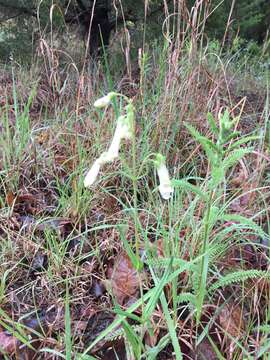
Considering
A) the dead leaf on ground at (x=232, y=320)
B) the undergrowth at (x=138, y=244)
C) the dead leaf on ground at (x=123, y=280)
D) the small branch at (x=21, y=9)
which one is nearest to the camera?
the undergrowth at (x=138, y=244)

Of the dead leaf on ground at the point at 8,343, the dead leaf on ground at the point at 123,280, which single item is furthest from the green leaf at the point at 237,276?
the dead leaf on ground at the point at 8,343

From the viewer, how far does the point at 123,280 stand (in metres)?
1.49

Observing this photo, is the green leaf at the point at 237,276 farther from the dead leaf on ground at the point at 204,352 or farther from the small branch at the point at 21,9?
the small branch at the point at 21,9

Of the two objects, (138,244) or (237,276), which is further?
(237,276)

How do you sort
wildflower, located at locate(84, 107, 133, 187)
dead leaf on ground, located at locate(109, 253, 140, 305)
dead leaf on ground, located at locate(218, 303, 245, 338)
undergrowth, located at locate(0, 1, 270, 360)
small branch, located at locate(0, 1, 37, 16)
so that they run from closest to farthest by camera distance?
wildflower, located at locate(84, 107, 133, 187)
undergrowth, located at locate(0, 1, 270, 360)
dead leaf on ground, located at locate(218, 303, 245, 338)
dead leaf on ground, located at locate(109, 253, 140, 305)
small branch, located at locate(0, 1, 37, 16)

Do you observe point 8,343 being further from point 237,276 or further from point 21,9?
point 21,9

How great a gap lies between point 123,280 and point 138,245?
14.3 inches

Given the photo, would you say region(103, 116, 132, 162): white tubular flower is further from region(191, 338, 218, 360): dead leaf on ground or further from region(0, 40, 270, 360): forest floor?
region(191, 338, 218, 360): dead leaf on ground

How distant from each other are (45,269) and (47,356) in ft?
1.12

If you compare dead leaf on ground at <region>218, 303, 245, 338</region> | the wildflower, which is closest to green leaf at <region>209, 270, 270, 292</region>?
dead leaf on ground at <region>218, 303, 245, 338</region>

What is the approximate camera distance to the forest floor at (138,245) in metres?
1.23

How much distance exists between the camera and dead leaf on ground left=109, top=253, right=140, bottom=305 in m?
1.46

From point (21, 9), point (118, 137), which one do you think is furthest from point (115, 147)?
point (21, 9)

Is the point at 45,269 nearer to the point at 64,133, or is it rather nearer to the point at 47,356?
the point at 47,356
